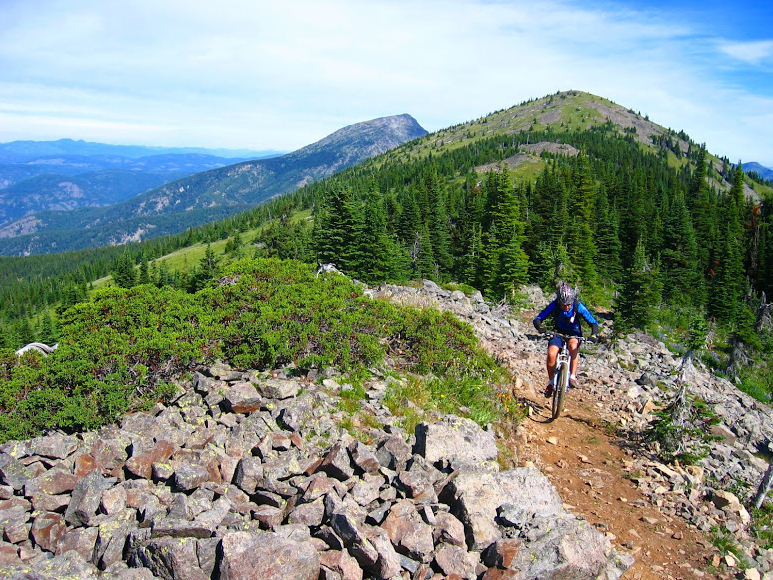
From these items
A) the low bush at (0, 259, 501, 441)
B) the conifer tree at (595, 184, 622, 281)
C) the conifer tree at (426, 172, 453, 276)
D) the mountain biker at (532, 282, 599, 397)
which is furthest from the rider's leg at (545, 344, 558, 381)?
the conifer tree at (595, 184, 622, 281)

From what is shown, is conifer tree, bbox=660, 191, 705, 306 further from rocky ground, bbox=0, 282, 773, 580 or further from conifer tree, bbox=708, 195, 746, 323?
rocky ground, bbox=0, 282, 773, 580

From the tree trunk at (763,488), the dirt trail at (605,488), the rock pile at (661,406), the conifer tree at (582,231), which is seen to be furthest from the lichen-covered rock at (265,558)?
the conifer tree at (582,231)

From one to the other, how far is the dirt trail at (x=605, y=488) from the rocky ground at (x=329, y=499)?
0.04 m

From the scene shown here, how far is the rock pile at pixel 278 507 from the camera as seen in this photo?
4.96m

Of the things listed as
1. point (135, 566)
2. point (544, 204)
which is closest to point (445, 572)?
point (135, 566)

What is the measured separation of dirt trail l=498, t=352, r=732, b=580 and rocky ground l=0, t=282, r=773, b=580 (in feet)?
0.13

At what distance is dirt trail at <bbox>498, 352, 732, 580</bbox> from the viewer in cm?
664

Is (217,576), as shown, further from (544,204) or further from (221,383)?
(544,204)

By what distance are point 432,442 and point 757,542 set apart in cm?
564

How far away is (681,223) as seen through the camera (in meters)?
69.6

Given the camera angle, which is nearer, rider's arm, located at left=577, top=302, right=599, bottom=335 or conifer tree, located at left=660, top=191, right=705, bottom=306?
rider's arm, located at left=577, top=302, right=599, bottom=335

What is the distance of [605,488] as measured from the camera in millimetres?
8555

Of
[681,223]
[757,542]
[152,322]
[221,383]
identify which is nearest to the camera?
[757,542]

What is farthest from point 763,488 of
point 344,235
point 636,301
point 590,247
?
point 590,247
